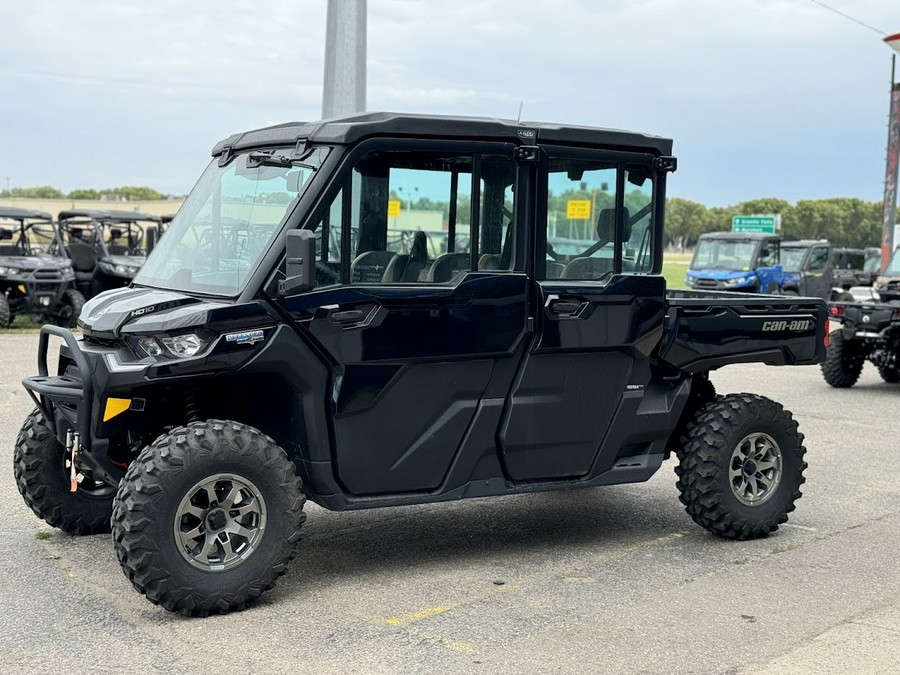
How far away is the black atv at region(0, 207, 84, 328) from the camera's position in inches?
761

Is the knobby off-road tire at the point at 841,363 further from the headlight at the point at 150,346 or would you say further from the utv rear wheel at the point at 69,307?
the utv rear wheel at the point at 69,307

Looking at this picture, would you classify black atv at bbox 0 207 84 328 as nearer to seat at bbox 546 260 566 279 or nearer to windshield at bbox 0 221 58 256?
windshield at bbox 0 221 58 256

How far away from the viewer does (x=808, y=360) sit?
23.6 ft

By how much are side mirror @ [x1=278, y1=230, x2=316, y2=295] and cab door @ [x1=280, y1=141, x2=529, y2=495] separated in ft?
0.53

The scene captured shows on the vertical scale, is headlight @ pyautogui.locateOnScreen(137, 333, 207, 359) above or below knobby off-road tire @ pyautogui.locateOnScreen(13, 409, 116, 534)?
above

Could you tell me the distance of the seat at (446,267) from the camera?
5883mm

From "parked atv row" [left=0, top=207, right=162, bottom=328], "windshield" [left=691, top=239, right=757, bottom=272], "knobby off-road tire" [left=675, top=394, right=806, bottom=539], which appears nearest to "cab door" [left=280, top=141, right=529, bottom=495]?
"knobby off-road tire" [left=675, top=394, right=806, bottom=539]

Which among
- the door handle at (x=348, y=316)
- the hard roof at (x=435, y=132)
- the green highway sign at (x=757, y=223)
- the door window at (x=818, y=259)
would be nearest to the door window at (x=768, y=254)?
the door window at (x=818, y=259)

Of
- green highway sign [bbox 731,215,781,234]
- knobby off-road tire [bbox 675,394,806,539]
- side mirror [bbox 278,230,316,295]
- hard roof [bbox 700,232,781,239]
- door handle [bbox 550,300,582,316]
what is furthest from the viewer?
green highway sign [bbox 731,215,781,234]

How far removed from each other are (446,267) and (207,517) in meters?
1.70

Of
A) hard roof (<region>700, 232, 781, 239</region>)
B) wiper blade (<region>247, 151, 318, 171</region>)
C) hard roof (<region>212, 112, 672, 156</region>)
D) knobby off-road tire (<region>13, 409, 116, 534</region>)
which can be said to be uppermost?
hard roof (<region>212, 112, 672, 156</region>)

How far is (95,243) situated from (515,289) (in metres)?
19.0

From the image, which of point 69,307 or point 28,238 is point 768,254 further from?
point 28,238

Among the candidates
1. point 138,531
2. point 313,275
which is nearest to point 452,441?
point 313,275
